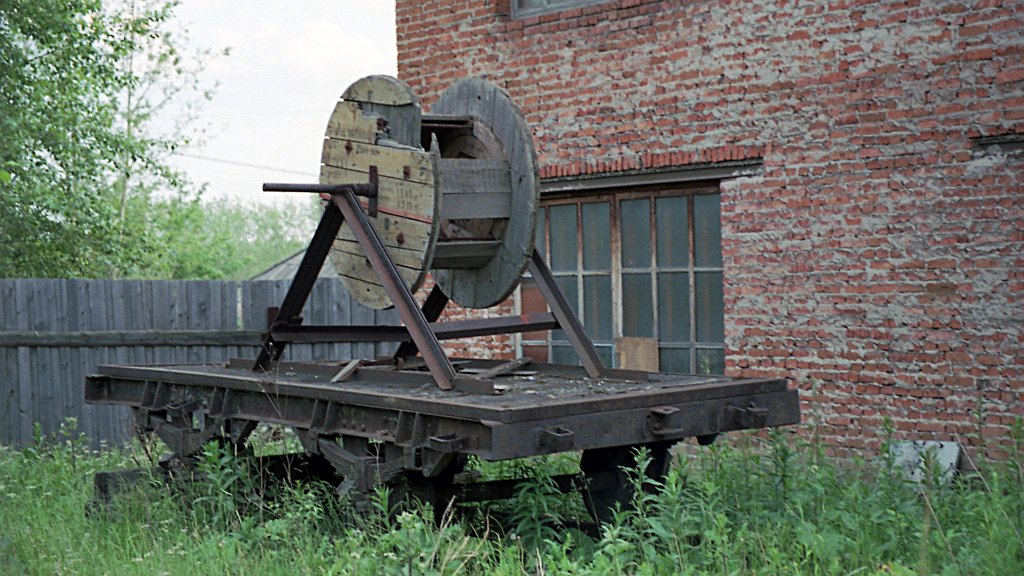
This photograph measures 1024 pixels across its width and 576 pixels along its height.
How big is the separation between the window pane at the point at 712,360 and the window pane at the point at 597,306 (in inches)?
36.5

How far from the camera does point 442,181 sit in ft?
21.3

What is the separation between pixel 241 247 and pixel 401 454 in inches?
2826

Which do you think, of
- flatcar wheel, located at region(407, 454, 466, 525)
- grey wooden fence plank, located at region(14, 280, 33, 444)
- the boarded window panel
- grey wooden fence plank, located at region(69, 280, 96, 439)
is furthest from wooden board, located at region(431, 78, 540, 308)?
grey wooden fence plank, located at region(14, 280, 33, 444)

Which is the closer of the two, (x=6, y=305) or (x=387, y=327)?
(x=387, y=327)

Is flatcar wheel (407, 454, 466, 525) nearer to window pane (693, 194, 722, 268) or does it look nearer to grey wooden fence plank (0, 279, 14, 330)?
window pane (693, 194, 722, 268)

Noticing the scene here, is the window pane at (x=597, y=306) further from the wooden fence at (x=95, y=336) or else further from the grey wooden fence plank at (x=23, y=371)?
the grey wooden fence plank at (x=23, y=371)

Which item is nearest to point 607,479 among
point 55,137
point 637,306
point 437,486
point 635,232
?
point 437,486

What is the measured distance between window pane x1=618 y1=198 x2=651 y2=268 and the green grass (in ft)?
9.41

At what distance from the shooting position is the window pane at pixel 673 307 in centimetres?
979

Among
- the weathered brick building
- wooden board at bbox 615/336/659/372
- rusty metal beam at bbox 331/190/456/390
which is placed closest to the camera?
rusty metal beam at bbox 331/190/456/390

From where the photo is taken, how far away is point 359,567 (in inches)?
210

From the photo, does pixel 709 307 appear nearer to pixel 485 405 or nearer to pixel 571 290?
pixel 571 290

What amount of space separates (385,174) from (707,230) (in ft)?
12.9

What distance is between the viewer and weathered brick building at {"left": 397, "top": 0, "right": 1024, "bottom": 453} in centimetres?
812
